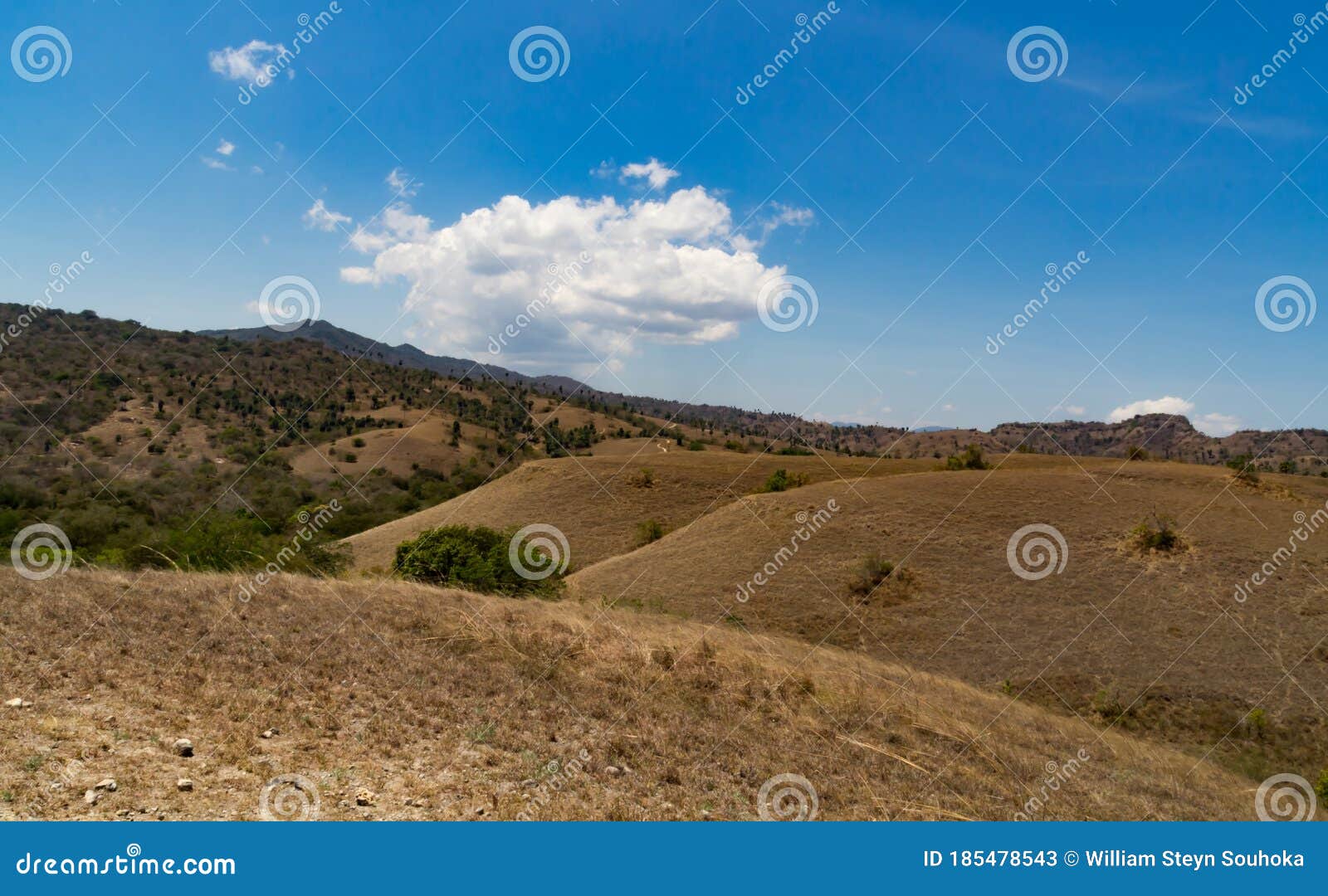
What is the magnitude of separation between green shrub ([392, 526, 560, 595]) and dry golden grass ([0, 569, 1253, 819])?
7.83 meters

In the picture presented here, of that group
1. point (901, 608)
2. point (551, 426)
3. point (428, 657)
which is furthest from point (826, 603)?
point (551, 426)

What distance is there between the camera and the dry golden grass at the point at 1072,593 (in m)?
20.9

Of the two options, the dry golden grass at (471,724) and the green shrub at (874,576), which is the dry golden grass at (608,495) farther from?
the dry golden grass at (471,724)

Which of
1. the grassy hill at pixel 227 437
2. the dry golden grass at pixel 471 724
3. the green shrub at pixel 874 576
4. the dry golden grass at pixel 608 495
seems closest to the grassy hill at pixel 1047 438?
the grassy hill at pixel 227 437

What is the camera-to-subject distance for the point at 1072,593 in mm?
27312

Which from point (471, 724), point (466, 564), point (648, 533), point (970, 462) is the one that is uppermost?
point (970, 462)

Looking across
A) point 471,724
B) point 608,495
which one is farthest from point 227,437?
point 471,724

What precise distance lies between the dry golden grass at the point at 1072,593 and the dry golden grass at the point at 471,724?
9.68 m

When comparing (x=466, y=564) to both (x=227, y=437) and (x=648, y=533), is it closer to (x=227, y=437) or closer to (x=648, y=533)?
(x=648, y=533)

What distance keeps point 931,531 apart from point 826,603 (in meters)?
7.41

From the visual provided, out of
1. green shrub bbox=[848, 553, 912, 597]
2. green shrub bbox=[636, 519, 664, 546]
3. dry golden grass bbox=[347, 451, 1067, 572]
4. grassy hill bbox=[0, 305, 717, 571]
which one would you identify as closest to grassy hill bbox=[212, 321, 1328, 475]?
grassy hill bbox=[0, 305, 717, 571]

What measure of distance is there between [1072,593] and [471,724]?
86.6 feet

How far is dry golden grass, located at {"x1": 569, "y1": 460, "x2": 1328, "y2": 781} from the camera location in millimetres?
20875

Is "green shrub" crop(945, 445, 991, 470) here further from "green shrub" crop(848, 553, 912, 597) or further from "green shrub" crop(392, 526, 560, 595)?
"green shrub" crop(392, 526, 560, 595)
